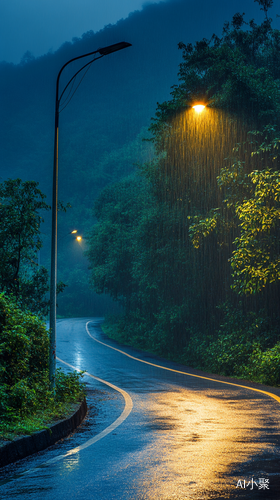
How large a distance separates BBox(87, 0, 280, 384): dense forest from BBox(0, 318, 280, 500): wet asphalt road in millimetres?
5341

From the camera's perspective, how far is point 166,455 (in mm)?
6137

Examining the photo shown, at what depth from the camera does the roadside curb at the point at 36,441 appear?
20.0 feet

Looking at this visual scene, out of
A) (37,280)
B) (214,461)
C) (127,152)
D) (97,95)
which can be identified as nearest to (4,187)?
(37,280)

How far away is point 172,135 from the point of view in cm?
2314

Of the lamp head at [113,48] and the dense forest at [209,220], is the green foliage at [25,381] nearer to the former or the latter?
the dense forest at [209,220]

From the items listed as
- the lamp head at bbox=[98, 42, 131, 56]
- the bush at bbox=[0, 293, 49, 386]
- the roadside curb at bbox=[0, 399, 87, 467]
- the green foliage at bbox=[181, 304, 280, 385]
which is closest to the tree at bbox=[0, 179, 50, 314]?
the bush at bbox=[0, 293, 49, 386]

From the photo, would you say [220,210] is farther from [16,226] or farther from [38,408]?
[38,408]

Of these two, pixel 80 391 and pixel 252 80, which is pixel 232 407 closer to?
pixel 80 391

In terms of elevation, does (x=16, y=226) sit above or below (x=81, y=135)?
below

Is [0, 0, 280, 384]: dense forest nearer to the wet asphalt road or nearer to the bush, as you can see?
the bush

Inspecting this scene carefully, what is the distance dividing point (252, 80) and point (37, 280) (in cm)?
1066

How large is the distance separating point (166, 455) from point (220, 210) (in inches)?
602

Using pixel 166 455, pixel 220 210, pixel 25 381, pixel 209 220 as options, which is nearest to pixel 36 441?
pixel 166 455

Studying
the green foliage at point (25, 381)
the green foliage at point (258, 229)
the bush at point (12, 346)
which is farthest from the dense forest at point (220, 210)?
the bush at point (12, 346)
